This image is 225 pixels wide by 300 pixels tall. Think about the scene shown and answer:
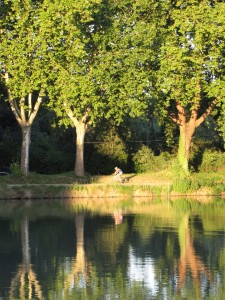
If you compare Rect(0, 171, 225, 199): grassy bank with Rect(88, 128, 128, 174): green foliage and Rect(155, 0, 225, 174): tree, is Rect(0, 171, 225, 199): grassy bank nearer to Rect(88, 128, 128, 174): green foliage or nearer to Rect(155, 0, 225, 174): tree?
Rect(155, 0, 225, 174): tree

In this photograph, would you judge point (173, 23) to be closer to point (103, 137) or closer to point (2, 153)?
point (103, 137)

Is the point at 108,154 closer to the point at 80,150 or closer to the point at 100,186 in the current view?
the point at 80,150

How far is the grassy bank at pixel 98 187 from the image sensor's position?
48.9 meters

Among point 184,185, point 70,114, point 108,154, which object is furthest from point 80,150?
point 184,185

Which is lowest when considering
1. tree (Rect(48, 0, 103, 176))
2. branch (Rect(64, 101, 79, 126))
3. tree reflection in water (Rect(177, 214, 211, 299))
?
tree reflection in water (Rect(177, 214, 211, 299))

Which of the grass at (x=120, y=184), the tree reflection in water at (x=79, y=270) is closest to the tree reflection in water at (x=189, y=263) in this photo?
the tree reflection in water at (x=79, y=270)

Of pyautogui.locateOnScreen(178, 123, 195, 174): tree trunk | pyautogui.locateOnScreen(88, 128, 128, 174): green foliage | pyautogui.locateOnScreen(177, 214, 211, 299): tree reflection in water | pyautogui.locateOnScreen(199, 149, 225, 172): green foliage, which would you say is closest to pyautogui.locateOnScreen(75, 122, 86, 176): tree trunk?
pyautogui.locateOnScreen(88, 128, 128, 174): green foliage

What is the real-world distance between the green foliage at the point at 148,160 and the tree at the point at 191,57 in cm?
360

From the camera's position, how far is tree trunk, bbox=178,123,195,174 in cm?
5666

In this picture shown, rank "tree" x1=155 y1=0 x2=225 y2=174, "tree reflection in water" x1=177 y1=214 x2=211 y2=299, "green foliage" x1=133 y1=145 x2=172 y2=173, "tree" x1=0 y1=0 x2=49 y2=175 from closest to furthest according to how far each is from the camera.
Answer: "tree reflection in water" x1=177 y1=214 x2=211 y2=299 → "tree" x1=0 y1=0 x2=49 y2=175 → "tree" x1=155 y1=0 x2=225 y2=174 → "green foliage" x1=133 y1=145 x2=172 y2=173

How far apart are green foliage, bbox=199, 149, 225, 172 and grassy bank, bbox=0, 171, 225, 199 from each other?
180 inches

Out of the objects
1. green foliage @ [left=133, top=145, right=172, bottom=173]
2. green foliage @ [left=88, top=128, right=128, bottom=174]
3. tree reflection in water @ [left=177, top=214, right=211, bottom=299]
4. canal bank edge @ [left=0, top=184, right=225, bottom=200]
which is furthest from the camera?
green foliage @ [left=88, top=128, right=128, bottom=174]

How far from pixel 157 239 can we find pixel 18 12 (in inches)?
982

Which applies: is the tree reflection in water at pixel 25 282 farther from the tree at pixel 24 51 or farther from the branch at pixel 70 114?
the branch at pixel 70 114
